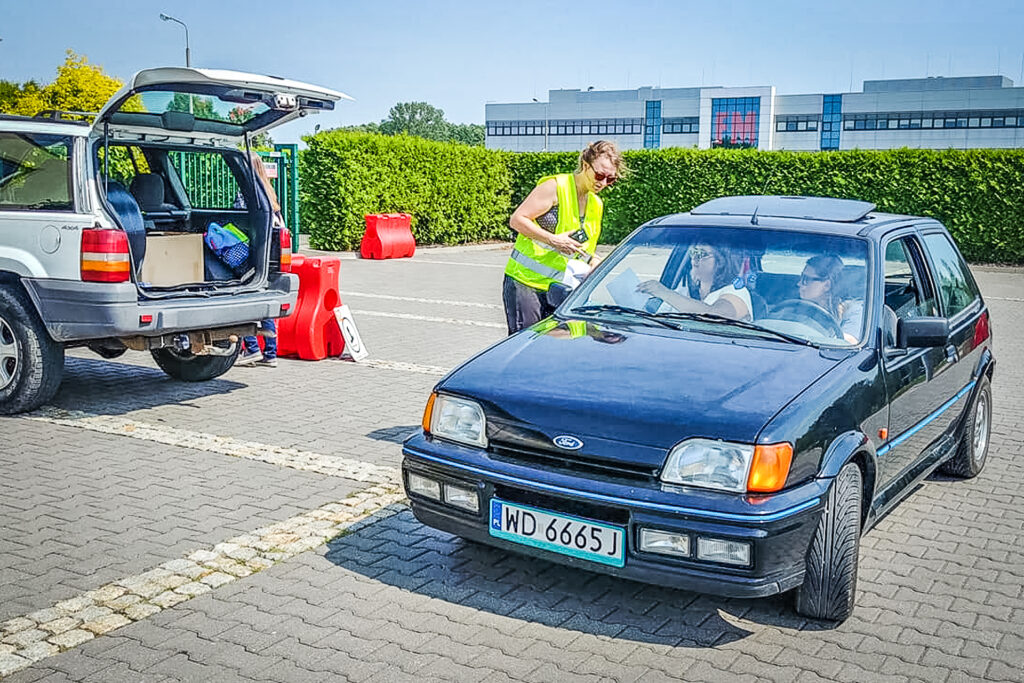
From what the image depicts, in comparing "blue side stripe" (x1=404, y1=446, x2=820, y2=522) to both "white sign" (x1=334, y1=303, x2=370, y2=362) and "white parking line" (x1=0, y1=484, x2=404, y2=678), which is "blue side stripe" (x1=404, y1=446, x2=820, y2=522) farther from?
"white sign" (x1=334, y1=303, x2=370, y2=362)

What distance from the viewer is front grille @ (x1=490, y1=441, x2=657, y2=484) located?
3.90m

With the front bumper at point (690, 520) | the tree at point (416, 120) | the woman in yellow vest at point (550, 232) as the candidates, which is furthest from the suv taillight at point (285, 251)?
the tree at point (416, 120)

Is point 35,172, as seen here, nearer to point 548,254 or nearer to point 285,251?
point 285,251

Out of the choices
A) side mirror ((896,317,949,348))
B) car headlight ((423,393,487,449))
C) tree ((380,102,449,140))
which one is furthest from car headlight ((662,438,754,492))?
tree ((380,102,449,140))

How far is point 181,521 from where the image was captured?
5293mm

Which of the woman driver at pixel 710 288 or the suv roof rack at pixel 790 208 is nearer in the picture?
the woman driver at pixel 710 288

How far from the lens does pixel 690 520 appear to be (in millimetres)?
3744

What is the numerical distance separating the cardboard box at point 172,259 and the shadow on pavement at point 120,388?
958 millimetres

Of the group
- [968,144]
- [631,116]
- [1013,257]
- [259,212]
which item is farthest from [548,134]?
[259,212]

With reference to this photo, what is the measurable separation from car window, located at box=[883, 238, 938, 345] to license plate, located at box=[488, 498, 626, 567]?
1933 millimetres

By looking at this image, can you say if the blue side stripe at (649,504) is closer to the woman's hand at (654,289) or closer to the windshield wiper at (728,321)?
the windshield wiper at (728,321)

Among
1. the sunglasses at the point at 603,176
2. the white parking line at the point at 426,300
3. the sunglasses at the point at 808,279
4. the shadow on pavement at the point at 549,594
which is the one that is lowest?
the shadow on pavement at the point at 549,594

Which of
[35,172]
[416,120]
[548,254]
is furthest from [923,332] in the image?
[416,120]

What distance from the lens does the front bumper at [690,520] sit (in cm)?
371
